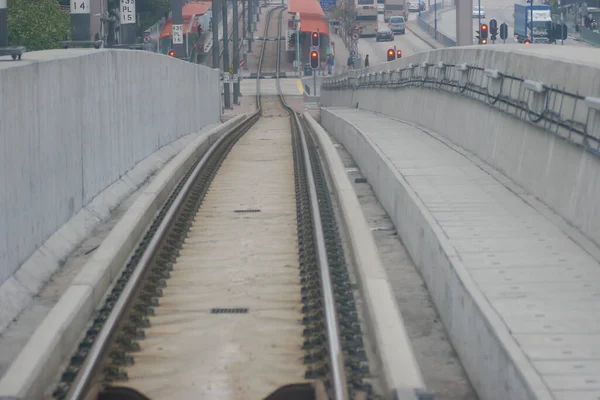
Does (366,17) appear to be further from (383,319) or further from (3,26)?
(383,319)

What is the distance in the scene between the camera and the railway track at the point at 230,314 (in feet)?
25.5

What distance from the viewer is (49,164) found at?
38.8ft

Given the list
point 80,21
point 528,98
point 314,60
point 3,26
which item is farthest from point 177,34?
point 528,98

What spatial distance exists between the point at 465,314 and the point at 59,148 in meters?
5.85

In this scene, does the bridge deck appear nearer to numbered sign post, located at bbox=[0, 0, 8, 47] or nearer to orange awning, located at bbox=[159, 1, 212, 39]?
numbered sign post, located at bbox=[0, 0, 8, 47]

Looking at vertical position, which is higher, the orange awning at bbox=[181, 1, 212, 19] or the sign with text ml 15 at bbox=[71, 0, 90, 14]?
the orange awning at bbox=[181, 1, 212, 19]

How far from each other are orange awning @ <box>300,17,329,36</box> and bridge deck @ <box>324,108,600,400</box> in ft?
274

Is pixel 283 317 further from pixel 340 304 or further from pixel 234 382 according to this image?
pixel 234 382

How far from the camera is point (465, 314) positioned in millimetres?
8141

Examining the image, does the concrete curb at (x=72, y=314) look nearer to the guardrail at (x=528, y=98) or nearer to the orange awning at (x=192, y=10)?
the guardrail at (x=528, y=98)

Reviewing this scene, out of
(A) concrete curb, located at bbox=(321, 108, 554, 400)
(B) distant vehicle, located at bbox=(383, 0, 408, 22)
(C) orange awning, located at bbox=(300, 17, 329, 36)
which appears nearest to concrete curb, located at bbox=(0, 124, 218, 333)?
(A) concrete curb, located at bbox=(321, 108, 554, 400)

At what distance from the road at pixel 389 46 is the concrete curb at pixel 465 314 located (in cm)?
8158

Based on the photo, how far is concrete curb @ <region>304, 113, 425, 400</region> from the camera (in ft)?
23.0

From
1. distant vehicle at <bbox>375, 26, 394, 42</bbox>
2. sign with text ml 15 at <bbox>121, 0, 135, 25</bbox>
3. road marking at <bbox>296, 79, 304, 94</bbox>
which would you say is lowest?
road marking at <bbox>296, 79, 304, 94</bbox>
